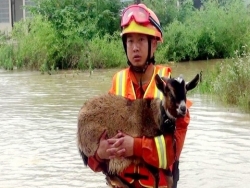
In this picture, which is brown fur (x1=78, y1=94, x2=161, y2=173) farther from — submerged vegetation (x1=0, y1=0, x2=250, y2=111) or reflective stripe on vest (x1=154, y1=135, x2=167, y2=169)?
submerged vegetation (x1=0, y1=0, x2=250, y2=111)

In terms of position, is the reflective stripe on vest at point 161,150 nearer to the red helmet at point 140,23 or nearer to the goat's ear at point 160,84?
the goat's ear at point 160,84

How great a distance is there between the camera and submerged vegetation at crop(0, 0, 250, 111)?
22.8 metres

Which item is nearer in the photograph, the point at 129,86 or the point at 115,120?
the point at 115,120

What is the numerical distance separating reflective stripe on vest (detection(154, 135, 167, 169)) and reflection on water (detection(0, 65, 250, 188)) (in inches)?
156

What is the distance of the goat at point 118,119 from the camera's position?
2.82m

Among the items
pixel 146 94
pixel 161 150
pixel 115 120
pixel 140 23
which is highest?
pixel 140 23

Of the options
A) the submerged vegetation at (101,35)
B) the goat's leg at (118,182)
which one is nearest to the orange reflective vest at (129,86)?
the goat's leg at (118,182)

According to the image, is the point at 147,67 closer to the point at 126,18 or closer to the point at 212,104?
the point at 126,18

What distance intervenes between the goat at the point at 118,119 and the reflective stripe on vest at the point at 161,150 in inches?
1.3

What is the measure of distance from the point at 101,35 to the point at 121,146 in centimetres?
2246

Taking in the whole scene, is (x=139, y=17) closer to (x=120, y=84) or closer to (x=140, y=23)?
(x=140, y=23)

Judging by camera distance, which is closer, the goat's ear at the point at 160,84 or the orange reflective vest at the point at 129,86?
the goat's ear at the point at 160,84

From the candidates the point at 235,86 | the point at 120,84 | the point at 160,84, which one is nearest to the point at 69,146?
the point at 235,86

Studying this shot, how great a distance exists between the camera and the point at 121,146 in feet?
9.12
